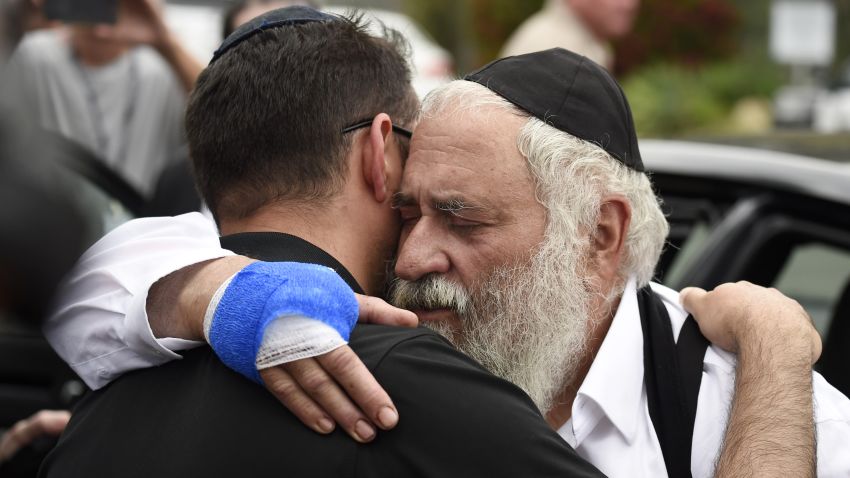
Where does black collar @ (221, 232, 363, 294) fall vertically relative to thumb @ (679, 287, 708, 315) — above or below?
above

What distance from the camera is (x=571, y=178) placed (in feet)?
7.45

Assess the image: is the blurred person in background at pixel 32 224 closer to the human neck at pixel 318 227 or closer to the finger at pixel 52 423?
the human neck at pixel 318 227

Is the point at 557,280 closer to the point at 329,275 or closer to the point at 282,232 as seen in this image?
the point at 282,232

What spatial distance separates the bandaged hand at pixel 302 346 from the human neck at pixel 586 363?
89 centimetres

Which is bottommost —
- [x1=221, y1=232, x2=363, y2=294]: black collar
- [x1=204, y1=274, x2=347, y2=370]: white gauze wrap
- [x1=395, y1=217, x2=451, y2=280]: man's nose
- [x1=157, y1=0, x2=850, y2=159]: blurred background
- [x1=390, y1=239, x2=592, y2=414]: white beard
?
[x1=157, y1=0, x2=850, y2=159]: blurred background

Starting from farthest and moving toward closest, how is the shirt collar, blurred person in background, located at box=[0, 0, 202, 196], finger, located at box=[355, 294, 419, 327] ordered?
blurred person in background, located at box=[0, 0, 202, 196] → the shirt collar → finger, located at box=[355, 294, 419, 327]

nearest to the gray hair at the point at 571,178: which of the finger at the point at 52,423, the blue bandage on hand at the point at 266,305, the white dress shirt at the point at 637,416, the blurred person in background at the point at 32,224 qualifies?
the white dress shirt at the point at 637,416

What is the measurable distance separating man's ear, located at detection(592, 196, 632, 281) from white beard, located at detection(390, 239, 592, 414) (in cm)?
6

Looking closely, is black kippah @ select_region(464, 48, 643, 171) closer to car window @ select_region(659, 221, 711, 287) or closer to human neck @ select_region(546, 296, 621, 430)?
human neck @ select_region(546, 296, 621, 430)

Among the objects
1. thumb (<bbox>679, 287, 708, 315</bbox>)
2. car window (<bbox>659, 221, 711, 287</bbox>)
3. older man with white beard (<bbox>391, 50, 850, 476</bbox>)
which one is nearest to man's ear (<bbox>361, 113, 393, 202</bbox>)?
older man with white beard (<bbox>391, 50, 850, 476</bbox>)

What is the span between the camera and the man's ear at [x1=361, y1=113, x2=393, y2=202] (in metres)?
1.99

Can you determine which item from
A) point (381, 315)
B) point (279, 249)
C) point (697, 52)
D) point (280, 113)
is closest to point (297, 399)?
point (381, 315)

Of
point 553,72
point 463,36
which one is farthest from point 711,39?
point 553,72

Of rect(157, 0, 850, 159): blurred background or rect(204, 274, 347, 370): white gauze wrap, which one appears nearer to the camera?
rect(204, 274, 347, 370): white gauze wrap
